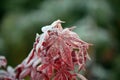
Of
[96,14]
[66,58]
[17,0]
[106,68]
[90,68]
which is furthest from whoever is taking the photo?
[17,0]

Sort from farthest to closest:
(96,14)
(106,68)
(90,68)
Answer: (96,14) → (106,68) → (90,68)

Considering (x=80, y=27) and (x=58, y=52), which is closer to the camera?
(x=58, y=52)

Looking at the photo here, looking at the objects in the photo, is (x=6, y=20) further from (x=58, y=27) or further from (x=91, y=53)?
(x=58, y=27)

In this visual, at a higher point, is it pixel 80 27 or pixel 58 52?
pixel 58 52

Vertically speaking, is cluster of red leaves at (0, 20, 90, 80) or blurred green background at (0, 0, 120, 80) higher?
cluster of red leaves at (0, 20, 90, 80)

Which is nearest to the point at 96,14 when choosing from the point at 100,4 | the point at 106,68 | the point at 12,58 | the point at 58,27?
the point at 100,4

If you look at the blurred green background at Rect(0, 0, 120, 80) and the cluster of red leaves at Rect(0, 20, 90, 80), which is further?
the blurred green background at Rect(0, 0, 120, 80)
